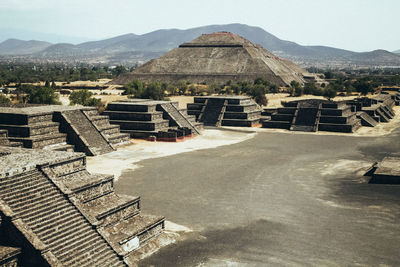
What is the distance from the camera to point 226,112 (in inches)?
2682

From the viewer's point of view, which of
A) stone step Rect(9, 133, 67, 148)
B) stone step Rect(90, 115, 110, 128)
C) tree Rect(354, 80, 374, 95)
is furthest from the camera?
tree Rect(354, 80, 374, 95)

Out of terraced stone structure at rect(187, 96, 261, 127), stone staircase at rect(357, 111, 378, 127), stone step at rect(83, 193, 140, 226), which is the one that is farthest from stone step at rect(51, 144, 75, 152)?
stone staircase at rect(357, 111, 378, 127)

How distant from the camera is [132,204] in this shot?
22.4 metres

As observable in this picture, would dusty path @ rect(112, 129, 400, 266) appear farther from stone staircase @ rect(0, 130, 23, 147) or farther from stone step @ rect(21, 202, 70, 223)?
stone staircase @ rect(0, 130, 23, 147)

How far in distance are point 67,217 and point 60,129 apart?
25590mm

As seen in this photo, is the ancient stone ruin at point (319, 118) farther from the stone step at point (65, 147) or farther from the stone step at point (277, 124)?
the stone step at point (65, 147)

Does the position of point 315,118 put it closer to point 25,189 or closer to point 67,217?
point 67,217

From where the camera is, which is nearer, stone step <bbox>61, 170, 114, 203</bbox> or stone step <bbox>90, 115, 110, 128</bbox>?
stone step <bbox>61, 170, 114, 203</bbox>

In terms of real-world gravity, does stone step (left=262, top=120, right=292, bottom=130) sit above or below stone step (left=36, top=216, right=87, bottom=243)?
below

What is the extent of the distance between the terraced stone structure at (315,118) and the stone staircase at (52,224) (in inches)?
1786

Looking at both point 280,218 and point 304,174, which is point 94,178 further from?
point 304,174

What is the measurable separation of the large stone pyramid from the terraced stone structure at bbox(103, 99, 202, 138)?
87.6 m

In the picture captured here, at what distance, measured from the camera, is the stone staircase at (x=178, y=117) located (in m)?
57.7

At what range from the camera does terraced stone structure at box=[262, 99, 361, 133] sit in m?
60.4
